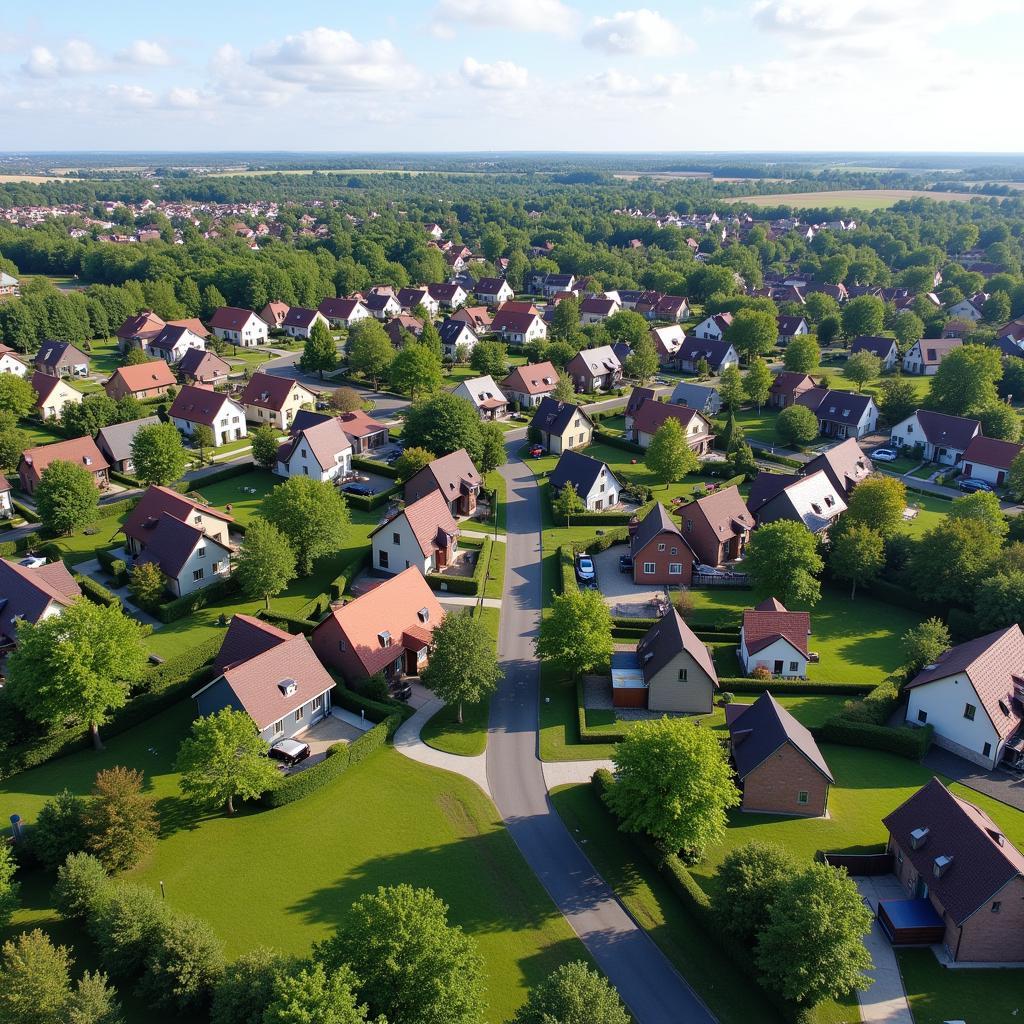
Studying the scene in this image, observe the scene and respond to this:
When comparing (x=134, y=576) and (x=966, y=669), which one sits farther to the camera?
(x=134, y=576)

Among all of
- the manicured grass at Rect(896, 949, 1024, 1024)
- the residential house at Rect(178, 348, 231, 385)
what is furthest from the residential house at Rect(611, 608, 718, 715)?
the residential house at Rect(178, 348, 231, 385)

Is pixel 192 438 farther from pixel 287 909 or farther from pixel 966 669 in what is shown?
pixel 966 669

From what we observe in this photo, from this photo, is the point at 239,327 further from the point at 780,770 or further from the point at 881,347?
the point at 780,770

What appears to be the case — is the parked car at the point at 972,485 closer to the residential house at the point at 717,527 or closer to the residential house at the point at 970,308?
the residential house at the point at 717,527

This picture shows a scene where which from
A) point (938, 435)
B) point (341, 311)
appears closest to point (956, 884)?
point (938, 435)

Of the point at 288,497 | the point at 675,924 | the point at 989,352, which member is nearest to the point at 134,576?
the point at 288,497

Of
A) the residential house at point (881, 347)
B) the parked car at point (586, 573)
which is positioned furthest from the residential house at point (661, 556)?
the residential house at point (881, 347)
